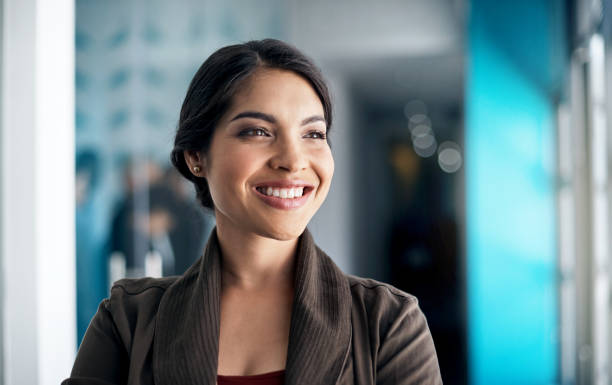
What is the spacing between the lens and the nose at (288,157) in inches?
40.5

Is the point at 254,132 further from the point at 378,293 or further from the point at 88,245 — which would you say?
the point at 88,245

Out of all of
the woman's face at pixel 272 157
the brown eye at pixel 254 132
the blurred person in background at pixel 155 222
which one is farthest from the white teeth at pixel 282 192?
the blurred person in background at pixel 155 222

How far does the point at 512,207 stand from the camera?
14.7ft

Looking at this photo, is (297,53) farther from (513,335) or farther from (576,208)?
(513,335)

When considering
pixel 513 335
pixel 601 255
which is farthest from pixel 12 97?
pixel 513 335

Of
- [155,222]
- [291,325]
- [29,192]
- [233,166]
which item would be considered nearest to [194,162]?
[233,166]

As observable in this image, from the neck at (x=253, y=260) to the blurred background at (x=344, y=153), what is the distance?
1.02ft

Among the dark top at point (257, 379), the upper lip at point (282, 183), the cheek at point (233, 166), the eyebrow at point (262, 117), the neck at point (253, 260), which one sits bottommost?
the dark top at point (257, 379)

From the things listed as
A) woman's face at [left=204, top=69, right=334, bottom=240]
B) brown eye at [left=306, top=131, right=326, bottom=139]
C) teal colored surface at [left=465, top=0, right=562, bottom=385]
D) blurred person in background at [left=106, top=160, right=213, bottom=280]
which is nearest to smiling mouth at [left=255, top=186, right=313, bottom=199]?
woman's face at [left=204, top=69, right=334, bottom=240]

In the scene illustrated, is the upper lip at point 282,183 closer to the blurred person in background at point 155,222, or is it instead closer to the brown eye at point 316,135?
the brown eye at point 316,135

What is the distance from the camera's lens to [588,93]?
136 inches

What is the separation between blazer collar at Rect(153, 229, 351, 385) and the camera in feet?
3.34

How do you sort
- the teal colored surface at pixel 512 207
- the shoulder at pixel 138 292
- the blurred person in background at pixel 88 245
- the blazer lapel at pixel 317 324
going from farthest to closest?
the teal colored surface at pixel 512 207
the blurred person in background at pixel 88 245
the shoulder at pixel 138 292
the blazer lapel at pixel 317 324

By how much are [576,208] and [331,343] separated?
3.05m
